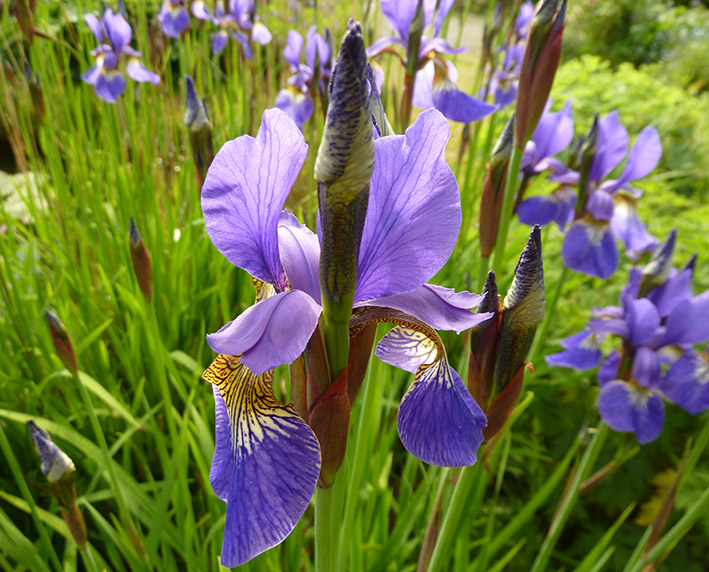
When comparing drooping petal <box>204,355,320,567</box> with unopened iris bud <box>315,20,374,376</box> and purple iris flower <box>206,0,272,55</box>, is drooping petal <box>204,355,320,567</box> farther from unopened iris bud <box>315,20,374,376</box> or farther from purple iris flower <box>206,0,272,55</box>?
purple iris flower <box>206,0,272,55</box>

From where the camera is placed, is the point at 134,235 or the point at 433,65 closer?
the point at 134,235

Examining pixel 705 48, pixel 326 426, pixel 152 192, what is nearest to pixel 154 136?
pixel 152 192

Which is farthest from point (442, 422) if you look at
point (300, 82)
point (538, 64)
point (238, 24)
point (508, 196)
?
point (238, 24)

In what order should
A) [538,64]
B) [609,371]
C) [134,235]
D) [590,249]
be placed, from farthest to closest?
1. [590,249]
2. [609,371]
3. [134,235]
4. [538,64]

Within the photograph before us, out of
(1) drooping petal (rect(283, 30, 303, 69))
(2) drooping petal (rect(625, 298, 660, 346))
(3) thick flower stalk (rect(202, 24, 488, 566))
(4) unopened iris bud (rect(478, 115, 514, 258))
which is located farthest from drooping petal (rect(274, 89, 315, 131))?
(3) thick flower stalk (rect(202, 24, 488, 566))

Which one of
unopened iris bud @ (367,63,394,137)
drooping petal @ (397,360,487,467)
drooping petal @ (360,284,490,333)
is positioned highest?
unopened iris bud @ (367,63,394,137)

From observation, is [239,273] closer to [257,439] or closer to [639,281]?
[639,281]

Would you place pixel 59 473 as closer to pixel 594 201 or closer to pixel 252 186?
pixel 252 186
